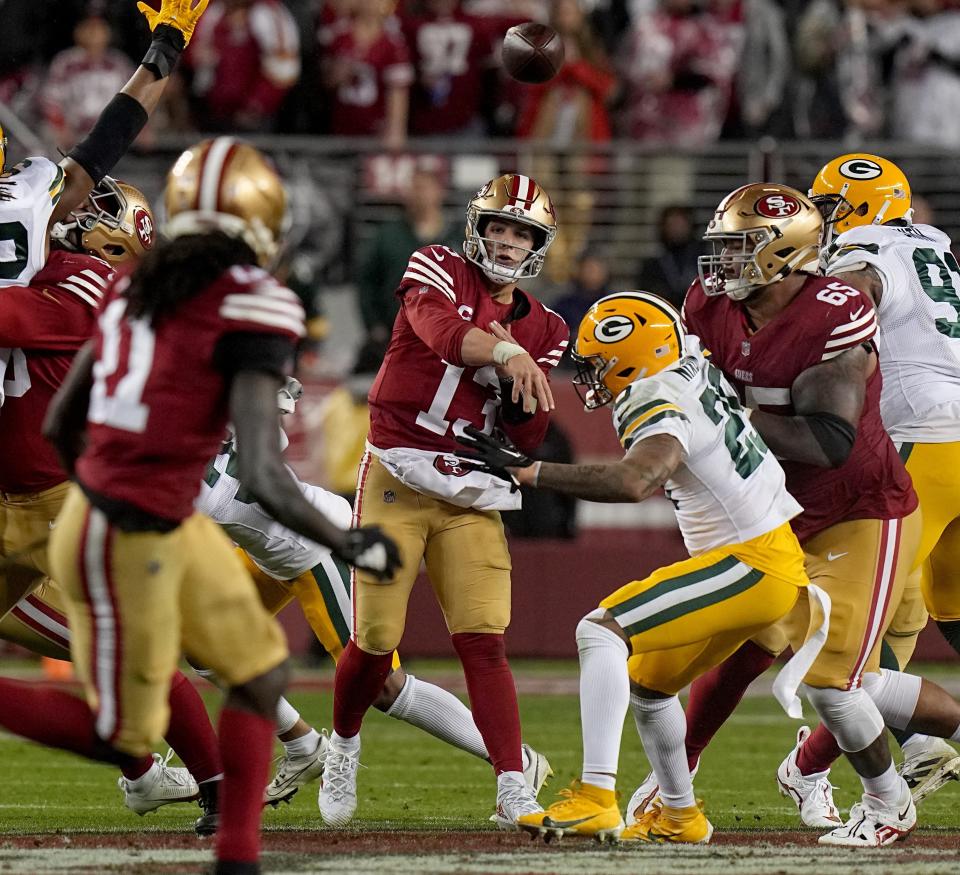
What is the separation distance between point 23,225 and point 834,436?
2.49 metres

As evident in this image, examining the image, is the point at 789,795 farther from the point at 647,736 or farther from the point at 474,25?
the point at 474,25

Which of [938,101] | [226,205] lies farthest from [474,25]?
[226,205]

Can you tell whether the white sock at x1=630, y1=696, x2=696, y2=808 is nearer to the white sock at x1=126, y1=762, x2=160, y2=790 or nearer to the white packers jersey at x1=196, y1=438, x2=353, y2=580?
the white packers jersey at x1=196, y1=438, x2=353, y2=580

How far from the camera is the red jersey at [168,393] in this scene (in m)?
3.91

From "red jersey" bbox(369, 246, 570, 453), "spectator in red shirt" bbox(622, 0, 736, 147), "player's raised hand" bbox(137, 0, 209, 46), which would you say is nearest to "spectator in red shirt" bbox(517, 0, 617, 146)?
"spectator in red shirt" bbox(622, 0, 736, 147)

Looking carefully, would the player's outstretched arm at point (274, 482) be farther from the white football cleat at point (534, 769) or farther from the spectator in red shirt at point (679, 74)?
the spectator in red shirt at point (679, 74)

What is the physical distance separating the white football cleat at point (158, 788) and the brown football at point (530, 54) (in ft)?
10.6

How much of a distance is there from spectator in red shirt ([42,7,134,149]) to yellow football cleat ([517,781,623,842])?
7854mm

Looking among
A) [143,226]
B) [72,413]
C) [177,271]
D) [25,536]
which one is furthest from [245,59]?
[177,271]

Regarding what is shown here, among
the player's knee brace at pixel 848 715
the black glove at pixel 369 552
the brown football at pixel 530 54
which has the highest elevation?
the black glove at pixel 369 552

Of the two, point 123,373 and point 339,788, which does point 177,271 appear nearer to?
point 123,373

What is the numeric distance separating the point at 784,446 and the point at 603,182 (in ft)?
24.2

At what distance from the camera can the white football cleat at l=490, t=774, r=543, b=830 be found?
5.34 meters

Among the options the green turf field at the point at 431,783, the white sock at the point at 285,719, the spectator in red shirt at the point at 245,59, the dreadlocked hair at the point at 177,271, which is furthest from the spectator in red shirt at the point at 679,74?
the dreadlocked hair at the point at 177,271
